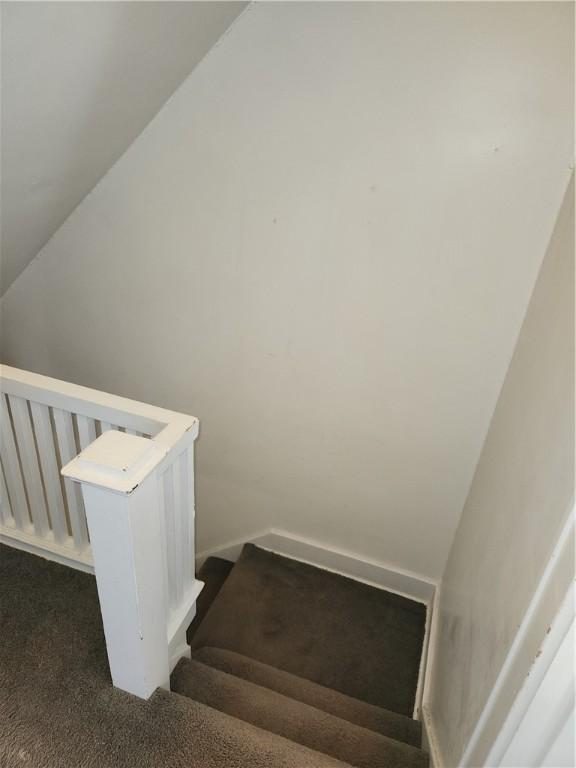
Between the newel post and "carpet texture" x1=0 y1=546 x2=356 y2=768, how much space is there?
0.22ft

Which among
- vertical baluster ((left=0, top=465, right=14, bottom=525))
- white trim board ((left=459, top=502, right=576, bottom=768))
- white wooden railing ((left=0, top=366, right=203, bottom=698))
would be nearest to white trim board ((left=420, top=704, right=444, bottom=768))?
white trim board ((left=459, top=502, right=576, bottom=768))

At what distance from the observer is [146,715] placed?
128cm

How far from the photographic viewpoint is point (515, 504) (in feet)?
3.91

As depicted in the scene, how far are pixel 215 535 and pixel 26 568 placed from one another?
3.23 feet

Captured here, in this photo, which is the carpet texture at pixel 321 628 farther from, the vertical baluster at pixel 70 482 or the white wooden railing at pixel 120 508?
the vertical baluster at pixel 70 482

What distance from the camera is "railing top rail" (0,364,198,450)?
1239 millimetres

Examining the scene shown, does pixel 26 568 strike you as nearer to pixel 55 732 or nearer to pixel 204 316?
pixel 55 732

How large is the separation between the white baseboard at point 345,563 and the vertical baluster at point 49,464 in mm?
978

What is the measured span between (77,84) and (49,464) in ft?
3.38

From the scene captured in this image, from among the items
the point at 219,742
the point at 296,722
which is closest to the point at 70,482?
the point at 219,742

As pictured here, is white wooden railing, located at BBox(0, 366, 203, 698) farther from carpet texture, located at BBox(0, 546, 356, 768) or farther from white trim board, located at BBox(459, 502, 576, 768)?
white trim board, located at BBox(459, 502, 576, 768)

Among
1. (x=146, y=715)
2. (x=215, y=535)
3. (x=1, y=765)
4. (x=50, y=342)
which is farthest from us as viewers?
(x=215, y=535)

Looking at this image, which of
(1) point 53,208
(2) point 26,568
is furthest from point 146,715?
(1) point 53,208

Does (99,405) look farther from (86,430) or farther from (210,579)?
(210,579)
